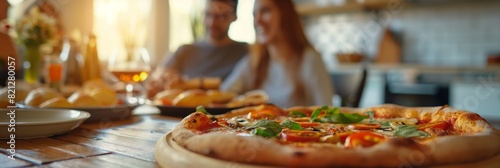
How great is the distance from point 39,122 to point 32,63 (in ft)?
6.68

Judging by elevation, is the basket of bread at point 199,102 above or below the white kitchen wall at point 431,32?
below

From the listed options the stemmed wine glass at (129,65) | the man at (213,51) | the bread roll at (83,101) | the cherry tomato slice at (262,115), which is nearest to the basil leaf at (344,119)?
the cherry tomato slice at (262,115)

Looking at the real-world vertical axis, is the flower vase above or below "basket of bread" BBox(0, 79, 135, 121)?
above

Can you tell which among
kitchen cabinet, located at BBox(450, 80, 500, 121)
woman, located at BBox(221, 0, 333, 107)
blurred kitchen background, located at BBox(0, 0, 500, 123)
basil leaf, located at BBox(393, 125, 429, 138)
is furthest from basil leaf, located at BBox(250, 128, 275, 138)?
kitchen cabinet, located at BBox(450, 80, 500, 121)

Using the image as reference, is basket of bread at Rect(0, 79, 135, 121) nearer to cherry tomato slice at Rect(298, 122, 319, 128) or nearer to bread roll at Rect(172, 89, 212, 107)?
bread roll at Rect(172, 89, 212, 107)

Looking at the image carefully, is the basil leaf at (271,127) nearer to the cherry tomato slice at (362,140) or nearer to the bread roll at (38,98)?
the cherry tomato slice at (362,140)

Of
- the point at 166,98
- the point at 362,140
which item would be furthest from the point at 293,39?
the point at 362,140

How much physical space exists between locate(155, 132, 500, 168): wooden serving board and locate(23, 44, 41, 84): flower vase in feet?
7.60

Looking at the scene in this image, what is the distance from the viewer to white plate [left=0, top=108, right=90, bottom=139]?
3.33 feet

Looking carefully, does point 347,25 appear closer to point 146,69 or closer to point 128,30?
point 128,30

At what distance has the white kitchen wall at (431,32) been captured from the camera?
465cm

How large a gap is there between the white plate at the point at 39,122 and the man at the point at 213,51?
9.45ft

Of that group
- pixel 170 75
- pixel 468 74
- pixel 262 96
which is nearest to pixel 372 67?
pixel 468 74

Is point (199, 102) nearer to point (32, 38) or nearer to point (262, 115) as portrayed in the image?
point (262, 115)
